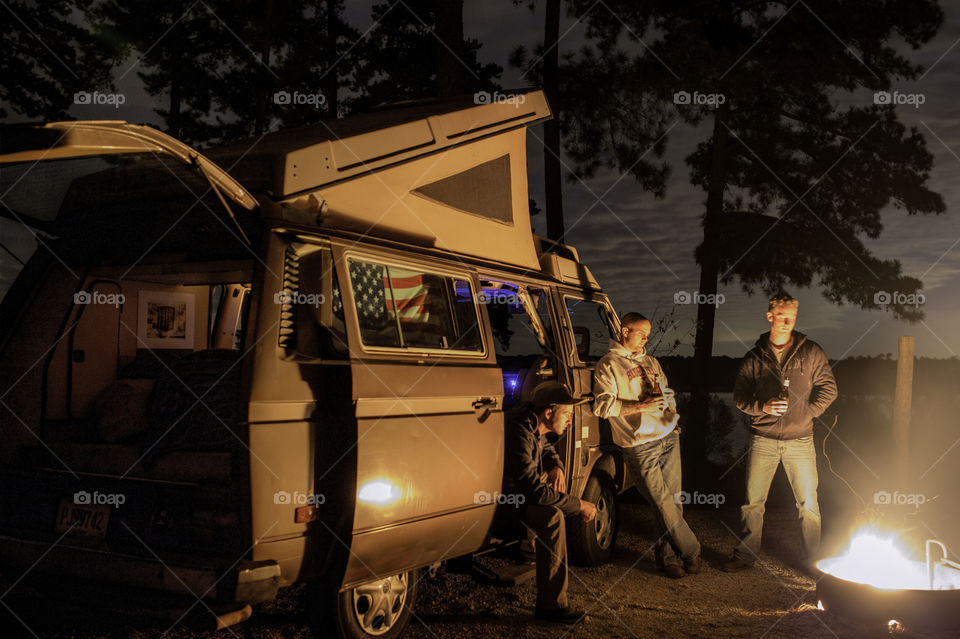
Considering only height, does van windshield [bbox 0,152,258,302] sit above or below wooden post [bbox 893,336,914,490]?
above

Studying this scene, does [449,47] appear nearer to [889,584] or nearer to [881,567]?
[881,567]

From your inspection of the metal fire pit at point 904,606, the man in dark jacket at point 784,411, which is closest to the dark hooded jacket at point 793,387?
the man in dark jacket at point 784,411

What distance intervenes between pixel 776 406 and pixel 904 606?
233cm

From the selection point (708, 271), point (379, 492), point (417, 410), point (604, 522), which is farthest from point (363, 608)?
point (708, 271)

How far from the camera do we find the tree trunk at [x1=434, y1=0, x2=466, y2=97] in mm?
12477

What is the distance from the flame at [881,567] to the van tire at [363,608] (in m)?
2.60

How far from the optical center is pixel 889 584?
Answer: 468 centimetres

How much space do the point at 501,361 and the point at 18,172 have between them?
5.09 m

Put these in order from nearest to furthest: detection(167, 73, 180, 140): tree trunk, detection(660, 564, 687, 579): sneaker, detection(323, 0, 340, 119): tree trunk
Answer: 1. detection(660, 564, 687, 579): sneaker
2. detection(323, 0, 340, 119): tree trunk
3. detection(167, 73, 180, 140): tree trunk

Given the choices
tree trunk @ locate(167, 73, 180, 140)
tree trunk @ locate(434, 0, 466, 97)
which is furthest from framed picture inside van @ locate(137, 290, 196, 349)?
tree trunk @ locate(167, 73, 180, 140)

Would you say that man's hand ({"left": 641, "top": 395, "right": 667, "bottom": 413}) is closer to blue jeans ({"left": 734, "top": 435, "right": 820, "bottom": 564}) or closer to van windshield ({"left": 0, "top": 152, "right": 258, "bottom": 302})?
blue jeans ({"left": 734, "top": 435, "right": 820, "bottom": 564})

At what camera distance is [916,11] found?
13938 mm

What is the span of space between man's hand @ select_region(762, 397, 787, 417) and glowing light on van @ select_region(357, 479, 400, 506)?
11.9 feet

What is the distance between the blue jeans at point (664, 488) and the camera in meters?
6.62
